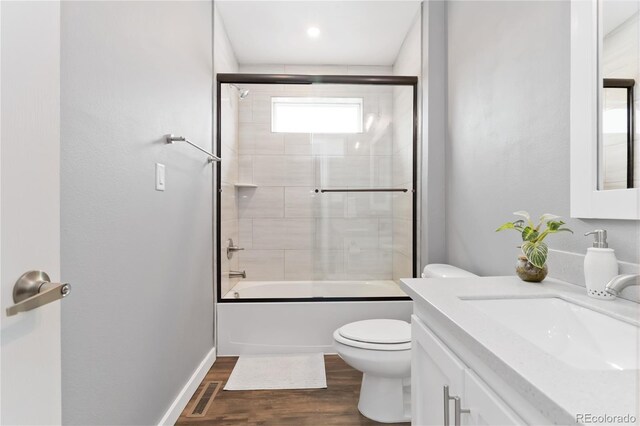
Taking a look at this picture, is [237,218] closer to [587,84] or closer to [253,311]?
[253,311]

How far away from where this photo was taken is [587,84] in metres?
1.04

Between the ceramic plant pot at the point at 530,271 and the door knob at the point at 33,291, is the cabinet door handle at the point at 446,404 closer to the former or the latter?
the ceramic plant pot at the point at 530,271

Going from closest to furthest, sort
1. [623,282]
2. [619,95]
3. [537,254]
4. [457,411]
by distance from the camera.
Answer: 1. [457,411]
2. [623,282]
3. [619,95]
4. [537,254]

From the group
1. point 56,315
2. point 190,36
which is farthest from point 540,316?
point 190,36

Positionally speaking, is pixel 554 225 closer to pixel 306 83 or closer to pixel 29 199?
pixel 29 199

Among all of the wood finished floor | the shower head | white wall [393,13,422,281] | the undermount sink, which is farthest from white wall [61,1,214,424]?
white wall [393,13,422,281]

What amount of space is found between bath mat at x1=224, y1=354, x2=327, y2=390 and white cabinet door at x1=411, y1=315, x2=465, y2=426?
1127 mm

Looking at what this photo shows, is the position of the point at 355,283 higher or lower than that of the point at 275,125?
lower

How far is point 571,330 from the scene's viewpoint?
874mm

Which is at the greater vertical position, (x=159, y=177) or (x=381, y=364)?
(x=159, y=177)

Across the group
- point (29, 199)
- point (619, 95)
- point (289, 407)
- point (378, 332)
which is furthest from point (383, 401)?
point (29, 199)

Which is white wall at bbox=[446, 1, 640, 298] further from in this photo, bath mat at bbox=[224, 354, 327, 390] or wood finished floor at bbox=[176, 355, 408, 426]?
bath mat at bbox=[224, 354, 327, 390]

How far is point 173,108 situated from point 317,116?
49.1 inches

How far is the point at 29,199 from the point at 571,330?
A: 1.24 metres
